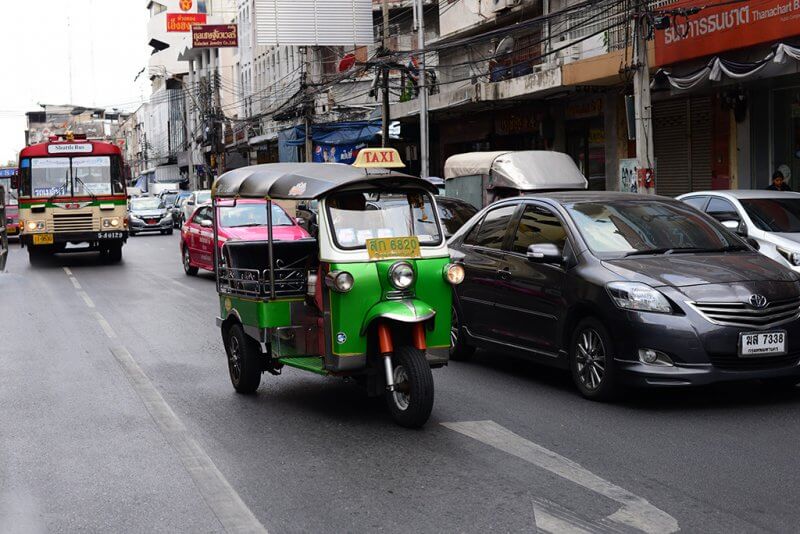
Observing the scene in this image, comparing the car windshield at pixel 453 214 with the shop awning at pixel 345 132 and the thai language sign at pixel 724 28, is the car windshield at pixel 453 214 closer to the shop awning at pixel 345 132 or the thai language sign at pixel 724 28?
the thai language sign at pixel 724 28

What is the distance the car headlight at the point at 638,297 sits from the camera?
8.07m

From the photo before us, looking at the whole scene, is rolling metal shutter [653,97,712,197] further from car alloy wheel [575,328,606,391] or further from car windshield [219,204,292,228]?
car alloy wheel [575,328,606,391]

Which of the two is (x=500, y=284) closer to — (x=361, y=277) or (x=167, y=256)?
(x=361, y=277)

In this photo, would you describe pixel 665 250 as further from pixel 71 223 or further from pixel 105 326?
pixel 71 223

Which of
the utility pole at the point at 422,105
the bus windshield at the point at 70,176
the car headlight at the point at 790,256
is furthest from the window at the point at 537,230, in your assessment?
the utility pole at the point at 422,105

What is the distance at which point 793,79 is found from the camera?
68.6ft

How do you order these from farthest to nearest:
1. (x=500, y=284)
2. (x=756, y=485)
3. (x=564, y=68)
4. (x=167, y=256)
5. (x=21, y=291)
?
(x=167, y=256), (x=564, y=68), (x=21, y=291), (x=500, y=284), (x=756, y=485)

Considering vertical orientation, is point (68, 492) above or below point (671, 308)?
below

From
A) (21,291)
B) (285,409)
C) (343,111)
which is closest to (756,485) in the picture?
(285,409)

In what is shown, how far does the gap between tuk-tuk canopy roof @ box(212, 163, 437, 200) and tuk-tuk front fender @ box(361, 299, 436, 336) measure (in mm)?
921

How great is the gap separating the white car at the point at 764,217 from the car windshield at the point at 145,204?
34.1 meters

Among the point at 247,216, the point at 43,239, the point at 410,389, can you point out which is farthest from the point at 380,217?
the point at 43,239

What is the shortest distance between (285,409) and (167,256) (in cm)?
2233

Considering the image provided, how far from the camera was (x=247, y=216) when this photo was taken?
2048 cm
